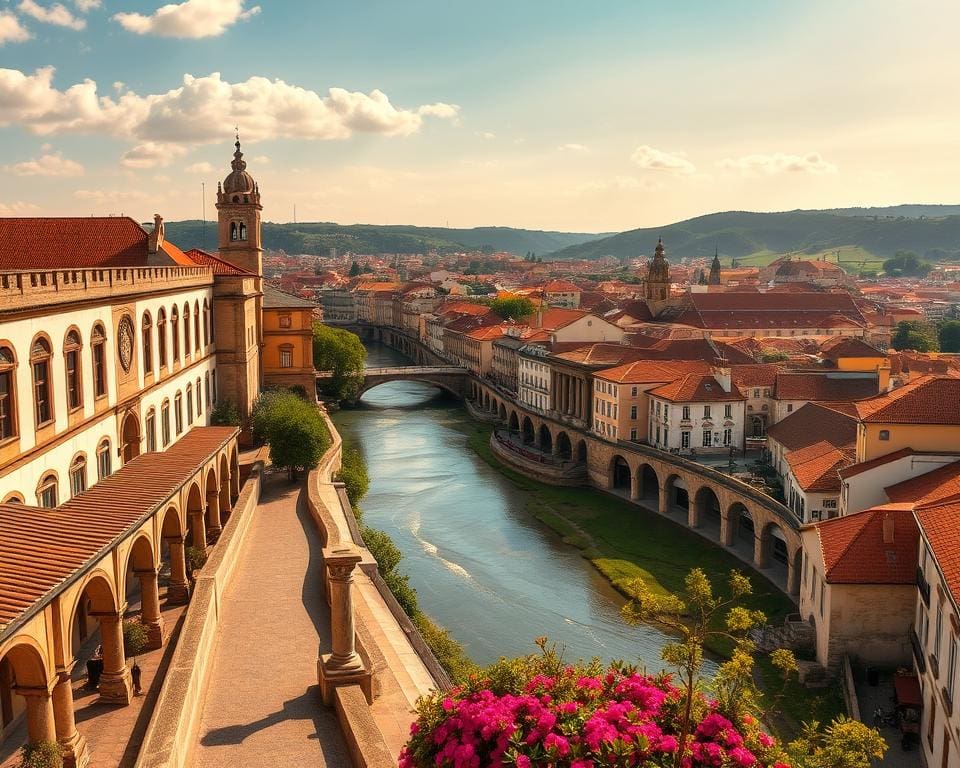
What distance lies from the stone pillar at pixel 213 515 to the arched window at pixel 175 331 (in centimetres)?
691

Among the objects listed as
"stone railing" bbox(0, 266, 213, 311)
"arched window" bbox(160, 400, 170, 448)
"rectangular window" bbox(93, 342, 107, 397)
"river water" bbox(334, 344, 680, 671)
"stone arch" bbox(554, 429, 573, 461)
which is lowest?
"river water" bbox(334, 344, 680, 671)

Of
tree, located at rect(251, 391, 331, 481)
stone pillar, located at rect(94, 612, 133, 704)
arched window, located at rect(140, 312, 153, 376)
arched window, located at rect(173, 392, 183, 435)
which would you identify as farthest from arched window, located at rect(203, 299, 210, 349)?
stone pillar, located at rect(94, 612, 133, 704)

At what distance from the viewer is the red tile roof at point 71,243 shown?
39062 mm

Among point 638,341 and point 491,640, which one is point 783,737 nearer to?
point 491,640

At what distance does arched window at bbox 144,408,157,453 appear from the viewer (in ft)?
116

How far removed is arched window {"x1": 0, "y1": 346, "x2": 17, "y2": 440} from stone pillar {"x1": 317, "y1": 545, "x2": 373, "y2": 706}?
8437 mm

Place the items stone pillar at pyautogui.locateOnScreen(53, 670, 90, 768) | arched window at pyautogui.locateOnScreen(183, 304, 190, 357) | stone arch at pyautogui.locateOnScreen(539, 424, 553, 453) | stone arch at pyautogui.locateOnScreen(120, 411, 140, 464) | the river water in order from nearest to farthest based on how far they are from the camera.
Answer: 1. stone pillar at pyautogui.locateOnScreen(53, 670, 90, 768)
2. stone arch at pyautogui.locateOnScreen(120, 411, 140, 464)
3. the river water
4. arched window at pyautogui.locateOnScreen(183, 304, 190, 357)
5. stone arch at pyautogui.locateOnScreen(539, 424, 553, 453)

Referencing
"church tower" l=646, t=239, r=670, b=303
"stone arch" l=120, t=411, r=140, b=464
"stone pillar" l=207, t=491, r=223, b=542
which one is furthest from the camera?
"church tower" l=646, t=239, r=670, b=303

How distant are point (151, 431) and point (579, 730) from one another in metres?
27.0

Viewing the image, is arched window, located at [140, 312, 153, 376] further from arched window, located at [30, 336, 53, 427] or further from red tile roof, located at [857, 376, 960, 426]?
red tile roof, located at [857, 376, 960, 426]

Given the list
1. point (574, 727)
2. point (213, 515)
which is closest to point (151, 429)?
point (213, 515)

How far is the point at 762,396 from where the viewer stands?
211 ft

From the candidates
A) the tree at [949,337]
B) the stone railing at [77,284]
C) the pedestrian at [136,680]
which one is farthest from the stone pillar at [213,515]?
the tree at [949,337]

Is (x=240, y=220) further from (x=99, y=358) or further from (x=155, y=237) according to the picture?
(x=99, y=358)
